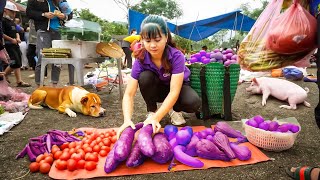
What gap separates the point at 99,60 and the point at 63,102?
1.34m

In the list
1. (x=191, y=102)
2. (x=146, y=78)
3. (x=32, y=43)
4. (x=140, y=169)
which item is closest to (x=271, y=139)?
(x=191, y=102)

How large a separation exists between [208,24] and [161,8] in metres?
20.3

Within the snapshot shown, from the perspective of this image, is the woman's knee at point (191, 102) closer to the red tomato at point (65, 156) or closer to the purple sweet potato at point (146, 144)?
the purple sweet potato at point (146, 144)

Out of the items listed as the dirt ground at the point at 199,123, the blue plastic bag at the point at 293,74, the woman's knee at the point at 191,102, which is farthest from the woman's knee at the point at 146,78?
the blue plastic bag at the point at 293,74

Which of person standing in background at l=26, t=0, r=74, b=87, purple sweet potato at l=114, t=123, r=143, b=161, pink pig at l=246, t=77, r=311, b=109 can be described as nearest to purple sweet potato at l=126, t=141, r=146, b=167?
purple sweet potato at l=114, t=123, r=143, b=161

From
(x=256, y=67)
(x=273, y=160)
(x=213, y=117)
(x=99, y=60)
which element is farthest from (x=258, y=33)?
(x=99, y=60)

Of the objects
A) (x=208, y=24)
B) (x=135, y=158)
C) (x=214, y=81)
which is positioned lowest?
(x=135, y=158)

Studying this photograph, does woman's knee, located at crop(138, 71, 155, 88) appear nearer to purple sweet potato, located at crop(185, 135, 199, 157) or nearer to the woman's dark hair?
the woman's dark hair

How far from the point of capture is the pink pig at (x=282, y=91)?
3.96 m

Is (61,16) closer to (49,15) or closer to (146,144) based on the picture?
(49,15)

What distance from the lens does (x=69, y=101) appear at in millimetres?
3691

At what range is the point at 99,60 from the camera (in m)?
4.79

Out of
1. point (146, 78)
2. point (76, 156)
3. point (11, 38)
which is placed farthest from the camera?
point (11, 38)

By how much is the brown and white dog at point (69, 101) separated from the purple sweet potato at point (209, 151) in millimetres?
1851
